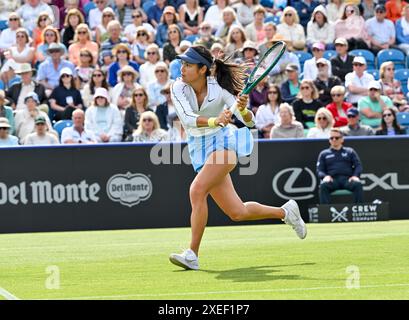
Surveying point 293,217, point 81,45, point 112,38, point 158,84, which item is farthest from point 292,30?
point 293,217

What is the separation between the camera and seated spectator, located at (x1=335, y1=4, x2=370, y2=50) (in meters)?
21.6

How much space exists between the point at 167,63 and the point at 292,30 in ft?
8.79

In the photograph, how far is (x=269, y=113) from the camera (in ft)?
61.4

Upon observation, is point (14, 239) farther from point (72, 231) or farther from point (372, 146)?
point (372, 146)

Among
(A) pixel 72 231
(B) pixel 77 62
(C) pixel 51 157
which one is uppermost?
(B) pixel 77 62

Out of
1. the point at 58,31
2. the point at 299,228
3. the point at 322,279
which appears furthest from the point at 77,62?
the point at 322,279

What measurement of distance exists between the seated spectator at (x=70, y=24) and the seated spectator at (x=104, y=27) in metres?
0.38

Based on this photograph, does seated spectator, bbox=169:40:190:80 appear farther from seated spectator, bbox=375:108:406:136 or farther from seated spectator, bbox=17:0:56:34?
seated spectator, bbox=375:108:406:136

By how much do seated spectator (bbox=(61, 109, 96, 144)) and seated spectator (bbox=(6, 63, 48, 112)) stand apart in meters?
1.31

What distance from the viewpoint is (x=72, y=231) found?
54.1ft

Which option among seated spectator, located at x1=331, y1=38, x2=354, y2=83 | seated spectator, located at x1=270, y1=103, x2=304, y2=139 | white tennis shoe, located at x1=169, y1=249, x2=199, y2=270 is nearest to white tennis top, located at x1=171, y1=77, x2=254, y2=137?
white tennis shoe, located at x1=169, y1=249, x2=199, y2=270

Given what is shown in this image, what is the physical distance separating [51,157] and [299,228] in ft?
20.6

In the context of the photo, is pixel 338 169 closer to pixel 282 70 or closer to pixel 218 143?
pixel 282 70

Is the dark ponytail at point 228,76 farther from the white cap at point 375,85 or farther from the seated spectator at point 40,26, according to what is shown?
the seated spectator at point 40,26
